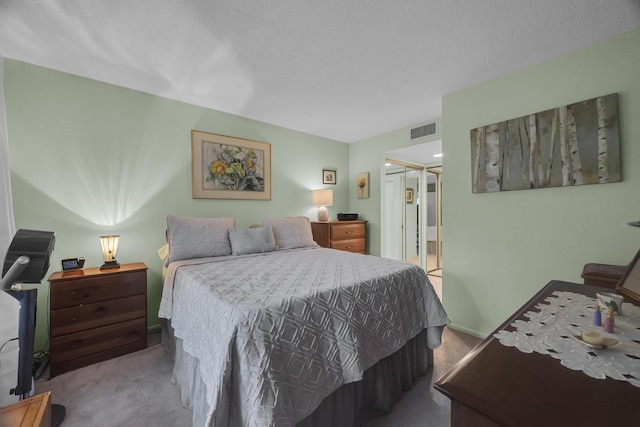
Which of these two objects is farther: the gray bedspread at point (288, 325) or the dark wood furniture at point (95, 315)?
the dark wood furniture at point (95, 315)

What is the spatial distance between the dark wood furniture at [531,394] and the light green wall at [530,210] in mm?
1902

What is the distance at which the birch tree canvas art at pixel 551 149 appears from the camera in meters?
1.86

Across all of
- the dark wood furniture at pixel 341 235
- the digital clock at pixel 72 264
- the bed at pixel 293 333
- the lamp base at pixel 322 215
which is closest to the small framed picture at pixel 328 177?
the lamp base at pixel 322 215

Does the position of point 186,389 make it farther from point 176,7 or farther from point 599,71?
point 599,71

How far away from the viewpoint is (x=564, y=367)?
2.28ft

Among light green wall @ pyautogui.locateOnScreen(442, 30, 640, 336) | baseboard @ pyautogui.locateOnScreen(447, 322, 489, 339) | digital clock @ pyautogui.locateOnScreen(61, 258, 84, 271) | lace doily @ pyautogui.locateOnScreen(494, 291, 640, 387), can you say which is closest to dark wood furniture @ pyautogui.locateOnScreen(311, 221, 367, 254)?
light green wall @ pyautogui.locateOnScreen(442, 30, 640, 336)

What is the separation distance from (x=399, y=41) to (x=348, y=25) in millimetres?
428

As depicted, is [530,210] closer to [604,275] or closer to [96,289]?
[604,275]

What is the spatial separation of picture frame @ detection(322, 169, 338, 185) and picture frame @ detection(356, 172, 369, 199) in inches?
15.9

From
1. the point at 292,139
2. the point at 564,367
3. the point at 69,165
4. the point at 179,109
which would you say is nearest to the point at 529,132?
the point at 564,367

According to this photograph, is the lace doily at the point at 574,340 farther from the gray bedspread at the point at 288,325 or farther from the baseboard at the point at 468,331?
the baseboard at the point at 468,331

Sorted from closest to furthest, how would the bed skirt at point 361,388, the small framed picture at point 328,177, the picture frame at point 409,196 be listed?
the bed skirt at point 361,388, the small framed picture at point 328,177, the picture frame at point 409,196

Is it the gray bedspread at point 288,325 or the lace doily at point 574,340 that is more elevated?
the lace doily at point 574,340

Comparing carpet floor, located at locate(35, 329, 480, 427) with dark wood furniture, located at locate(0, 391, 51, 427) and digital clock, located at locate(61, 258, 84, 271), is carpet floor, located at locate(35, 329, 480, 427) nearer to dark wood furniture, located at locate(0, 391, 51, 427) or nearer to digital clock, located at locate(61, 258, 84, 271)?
dark wood furniture, located at locate(0, 391, 51, 427)
